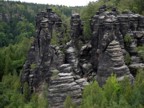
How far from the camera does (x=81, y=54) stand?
66.4 m

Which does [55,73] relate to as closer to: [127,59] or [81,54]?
[81,54]

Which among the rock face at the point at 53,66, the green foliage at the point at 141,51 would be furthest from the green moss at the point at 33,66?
the green foliage at the point at 141,51

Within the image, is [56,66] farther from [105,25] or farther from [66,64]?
[105,25]

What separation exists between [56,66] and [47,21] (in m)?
13.1

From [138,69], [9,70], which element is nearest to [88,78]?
[138,69]

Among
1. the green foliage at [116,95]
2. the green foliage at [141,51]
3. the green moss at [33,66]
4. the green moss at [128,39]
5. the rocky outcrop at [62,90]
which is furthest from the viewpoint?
the green moss at [33,66]

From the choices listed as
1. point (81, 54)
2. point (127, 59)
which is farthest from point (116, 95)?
point (81, 54)

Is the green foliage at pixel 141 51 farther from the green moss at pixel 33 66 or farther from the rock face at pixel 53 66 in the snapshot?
the green moss at pixel 33 66

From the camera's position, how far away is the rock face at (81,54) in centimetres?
5738

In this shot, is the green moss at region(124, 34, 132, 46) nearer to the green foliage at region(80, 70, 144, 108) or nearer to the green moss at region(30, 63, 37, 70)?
the green foliage at region(80, 70, 144, 108)

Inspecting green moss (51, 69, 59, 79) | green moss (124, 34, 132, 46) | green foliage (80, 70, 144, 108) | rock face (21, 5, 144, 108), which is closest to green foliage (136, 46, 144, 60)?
rock face (21, 5, 144, 108)

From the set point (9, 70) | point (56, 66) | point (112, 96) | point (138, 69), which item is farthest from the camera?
point (9, 70)

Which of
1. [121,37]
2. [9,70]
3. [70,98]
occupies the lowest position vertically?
[9,70]

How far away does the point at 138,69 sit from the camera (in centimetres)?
5953
